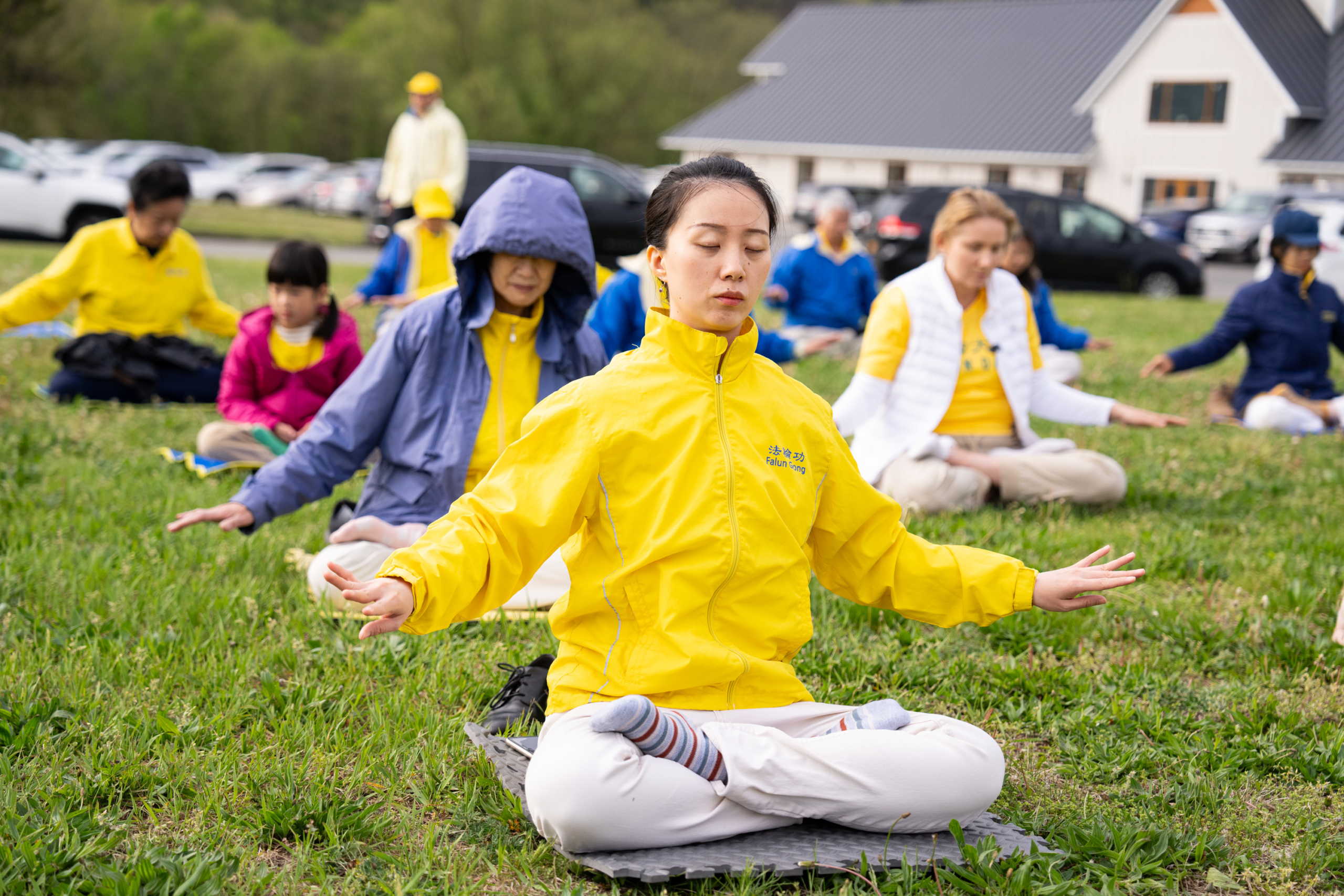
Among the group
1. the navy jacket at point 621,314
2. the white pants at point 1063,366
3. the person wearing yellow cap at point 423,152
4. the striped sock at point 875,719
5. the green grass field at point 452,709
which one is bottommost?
the green grass field at point 452,709

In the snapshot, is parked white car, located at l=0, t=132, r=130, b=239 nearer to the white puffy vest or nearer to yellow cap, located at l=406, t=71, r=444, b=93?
yellow cap, located at l=406, t=71, r=444, b=93

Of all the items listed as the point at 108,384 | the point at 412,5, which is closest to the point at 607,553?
the point at 108,384

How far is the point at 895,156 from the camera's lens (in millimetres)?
43312

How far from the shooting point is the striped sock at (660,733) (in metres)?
2.75

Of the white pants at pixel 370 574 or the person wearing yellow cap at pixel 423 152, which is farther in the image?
the person wearing yellow cap at pixel 423 152

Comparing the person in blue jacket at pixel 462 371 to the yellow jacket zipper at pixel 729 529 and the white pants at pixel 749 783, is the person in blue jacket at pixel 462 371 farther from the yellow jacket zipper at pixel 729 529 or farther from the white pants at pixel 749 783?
the white pants at pixel 749 783

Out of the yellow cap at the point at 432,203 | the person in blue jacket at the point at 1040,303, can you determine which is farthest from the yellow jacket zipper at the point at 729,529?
the yellow cap at the point at 432,203

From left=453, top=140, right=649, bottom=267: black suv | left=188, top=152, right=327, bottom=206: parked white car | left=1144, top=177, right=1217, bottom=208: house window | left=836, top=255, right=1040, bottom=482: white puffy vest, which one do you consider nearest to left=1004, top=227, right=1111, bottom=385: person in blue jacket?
left=836, top=255, right=1040, bottom=482: white puffy vest

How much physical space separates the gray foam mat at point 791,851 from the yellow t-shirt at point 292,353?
13.7ft

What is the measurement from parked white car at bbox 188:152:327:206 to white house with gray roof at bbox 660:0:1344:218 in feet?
46.4

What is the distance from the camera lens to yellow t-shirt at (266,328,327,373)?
6.73 metres

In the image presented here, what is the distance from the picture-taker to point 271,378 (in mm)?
6777

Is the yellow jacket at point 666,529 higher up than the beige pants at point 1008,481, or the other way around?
the yellow jacket at point 666,529

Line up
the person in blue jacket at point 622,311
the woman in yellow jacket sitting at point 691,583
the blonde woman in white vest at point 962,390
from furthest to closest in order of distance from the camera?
the person in blue jacket at point 622,311
the blonde woman in white vest at point 962,390
the woman in yellow jacket sitting at point 691,583
